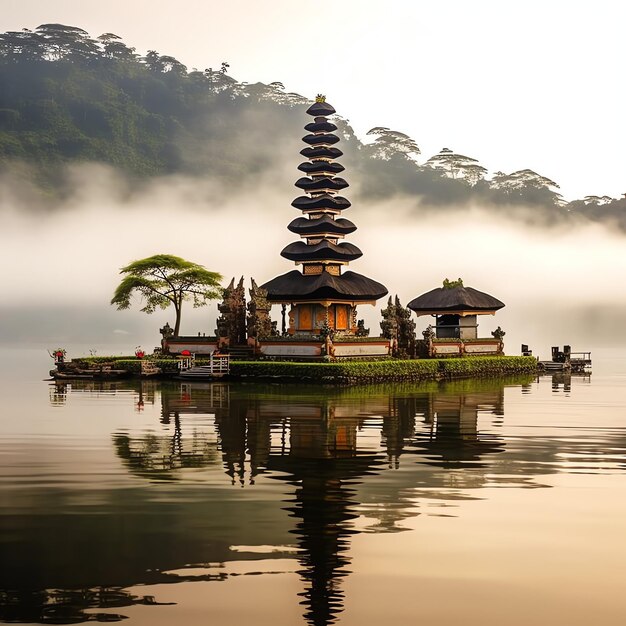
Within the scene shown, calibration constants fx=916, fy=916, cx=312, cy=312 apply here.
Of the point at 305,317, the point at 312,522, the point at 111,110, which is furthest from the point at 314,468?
the point at 111,110

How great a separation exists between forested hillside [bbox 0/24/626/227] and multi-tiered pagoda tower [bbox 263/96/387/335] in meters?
112

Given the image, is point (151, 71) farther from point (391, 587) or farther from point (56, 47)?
point (391, 587)

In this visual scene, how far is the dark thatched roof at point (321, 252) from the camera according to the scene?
2340 inches

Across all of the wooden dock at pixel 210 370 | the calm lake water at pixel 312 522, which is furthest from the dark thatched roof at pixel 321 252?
the calm lake water at pixel 312 522

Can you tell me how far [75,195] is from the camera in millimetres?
167000

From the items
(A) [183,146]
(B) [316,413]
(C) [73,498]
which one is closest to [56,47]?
(A) [183,146]

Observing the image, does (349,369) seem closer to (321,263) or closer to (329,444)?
(321,263)

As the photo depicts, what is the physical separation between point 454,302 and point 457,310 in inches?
26.3

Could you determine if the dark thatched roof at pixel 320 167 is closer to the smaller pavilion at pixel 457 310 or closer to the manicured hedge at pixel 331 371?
the smaller pavilion at pixel 457 310

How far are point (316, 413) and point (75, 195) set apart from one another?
479 feet

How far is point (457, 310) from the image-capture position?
64688mm

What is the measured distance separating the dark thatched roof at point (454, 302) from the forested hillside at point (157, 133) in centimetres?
11406

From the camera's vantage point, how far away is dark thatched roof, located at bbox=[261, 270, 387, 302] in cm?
5659

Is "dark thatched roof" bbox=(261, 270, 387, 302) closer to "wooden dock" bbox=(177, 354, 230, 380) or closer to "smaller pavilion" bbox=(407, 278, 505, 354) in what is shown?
"smaller pavilion" bbox=(407, 278, 505, 354)
